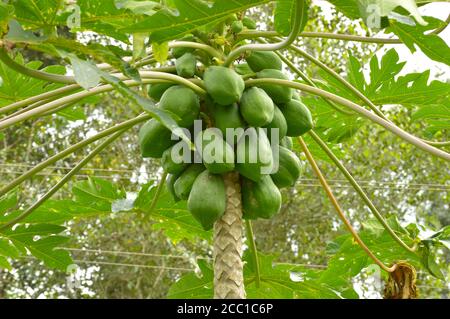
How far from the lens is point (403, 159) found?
7273mm

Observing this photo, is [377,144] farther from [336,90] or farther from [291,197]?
[336,90]

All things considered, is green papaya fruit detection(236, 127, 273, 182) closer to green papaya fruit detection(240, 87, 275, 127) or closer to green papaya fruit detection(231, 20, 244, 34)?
green papaya fruit detection(240, 87, 275, 127)

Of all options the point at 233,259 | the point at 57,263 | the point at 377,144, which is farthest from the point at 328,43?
the point at 233,259

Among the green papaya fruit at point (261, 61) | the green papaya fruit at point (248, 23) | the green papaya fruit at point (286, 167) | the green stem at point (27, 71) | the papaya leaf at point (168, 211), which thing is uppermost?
the green papaya fruit at point (248, 23)

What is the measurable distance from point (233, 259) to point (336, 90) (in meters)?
0.94

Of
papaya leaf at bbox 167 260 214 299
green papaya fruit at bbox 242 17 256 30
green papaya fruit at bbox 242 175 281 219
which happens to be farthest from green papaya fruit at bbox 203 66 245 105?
papaya leaf at bbox 167 260 214 299

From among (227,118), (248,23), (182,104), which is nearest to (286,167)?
(227,118)

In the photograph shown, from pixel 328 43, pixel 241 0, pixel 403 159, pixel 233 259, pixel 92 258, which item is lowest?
pixel 233 259

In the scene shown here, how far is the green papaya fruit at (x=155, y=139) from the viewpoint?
167 cm

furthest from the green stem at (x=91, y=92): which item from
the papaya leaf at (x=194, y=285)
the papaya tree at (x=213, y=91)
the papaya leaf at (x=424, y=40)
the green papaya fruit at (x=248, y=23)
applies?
the papaya leaf at (x=194, y=285)

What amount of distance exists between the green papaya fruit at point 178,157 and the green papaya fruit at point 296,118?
28cm

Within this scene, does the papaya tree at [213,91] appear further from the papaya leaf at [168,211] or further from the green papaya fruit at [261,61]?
the papaya leaf at [168,211]

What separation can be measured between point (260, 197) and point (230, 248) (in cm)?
14

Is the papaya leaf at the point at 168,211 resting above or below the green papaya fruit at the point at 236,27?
below
